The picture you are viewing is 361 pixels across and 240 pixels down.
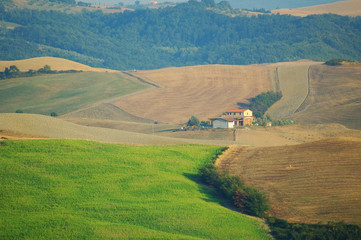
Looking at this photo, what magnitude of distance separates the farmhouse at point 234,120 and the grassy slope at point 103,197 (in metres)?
37.9

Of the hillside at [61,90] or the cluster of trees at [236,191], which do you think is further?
the hillside at [61,90]

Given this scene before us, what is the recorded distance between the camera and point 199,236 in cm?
3266

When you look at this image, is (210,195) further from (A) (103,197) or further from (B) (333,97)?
(B) (333,97)

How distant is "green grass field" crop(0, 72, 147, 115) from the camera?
12106cm

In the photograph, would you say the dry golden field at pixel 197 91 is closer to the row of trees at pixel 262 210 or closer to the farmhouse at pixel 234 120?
the farmhouse at pixel 234 120

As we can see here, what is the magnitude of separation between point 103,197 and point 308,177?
1699 centimetres

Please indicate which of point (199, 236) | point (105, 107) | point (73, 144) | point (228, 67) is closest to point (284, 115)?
point (105, 107)

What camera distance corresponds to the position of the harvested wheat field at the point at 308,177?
37.5 metres

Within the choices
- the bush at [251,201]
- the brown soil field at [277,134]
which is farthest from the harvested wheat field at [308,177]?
the brown soil field at [277,134]

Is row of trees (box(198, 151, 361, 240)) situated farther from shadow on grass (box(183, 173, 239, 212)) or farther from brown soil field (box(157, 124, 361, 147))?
brown soil field (box(157, 124, 361, 147))

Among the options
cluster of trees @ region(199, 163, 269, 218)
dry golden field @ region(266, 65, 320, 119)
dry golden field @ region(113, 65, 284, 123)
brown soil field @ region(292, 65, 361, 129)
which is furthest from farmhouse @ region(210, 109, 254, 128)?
cluster of trees @ region(199, 163, 269, 218)

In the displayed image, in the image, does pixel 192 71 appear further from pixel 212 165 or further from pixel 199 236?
pixel 199 236

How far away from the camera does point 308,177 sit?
1710 inches

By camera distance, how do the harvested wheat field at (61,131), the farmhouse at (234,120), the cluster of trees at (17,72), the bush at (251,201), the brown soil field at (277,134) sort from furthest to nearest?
the cluster of trees at (17,72), the farmhouse at (234,120), the brown soil field at (277,134), the harvested wheat field at (61,131), the bush at (251,201)
